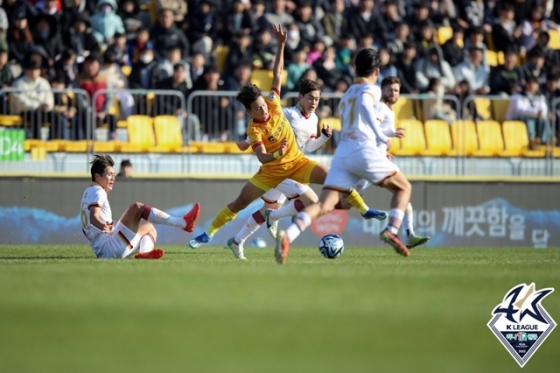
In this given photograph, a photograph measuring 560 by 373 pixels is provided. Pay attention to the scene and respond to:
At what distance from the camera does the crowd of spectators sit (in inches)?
869

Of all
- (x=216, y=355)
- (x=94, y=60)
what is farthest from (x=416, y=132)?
(x=216, y=355)

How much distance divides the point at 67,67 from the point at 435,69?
800 centimetres

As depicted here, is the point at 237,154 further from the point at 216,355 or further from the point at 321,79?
the point at 216,355

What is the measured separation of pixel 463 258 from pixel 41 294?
7713 mm

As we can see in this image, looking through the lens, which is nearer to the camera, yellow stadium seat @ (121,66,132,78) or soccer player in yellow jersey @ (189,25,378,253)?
soccer player in yellow jersey @ (189,25,378,253)

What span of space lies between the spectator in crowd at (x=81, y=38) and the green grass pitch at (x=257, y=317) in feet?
35.3

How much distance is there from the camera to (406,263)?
14117 millimetres

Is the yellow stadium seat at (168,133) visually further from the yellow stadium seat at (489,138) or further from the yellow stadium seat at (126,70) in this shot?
the yellow stadium seat at (489,138)

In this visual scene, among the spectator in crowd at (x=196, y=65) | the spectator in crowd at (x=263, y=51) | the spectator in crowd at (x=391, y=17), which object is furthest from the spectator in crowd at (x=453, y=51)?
the spectator in crowd at (x=196, y=65)

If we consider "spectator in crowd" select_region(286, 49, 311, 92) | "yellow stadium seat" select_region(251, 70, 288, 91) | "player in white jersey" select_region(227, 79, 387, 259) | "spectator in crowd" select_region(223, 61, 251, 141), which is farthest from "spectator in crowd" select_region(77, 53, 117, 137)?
"player in white jersey" select_region(227, 79, 387, 259)

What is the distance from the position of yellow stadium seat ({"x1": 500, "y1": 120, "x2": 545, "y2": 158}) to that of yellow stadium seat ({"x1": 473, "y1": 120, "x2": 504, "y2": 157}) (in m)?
0.12

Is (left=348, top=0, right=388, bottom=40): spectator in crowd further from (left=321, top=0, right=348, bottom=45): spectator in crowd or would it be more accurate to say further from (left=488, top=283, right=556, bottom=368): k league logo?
(left=488, top=283, right=556, bottom=368): k league logo

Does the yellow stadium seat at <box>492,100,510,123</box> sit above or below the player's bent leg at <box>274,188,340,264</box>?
above

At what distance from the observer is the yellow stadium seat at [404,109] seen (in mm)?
22984
